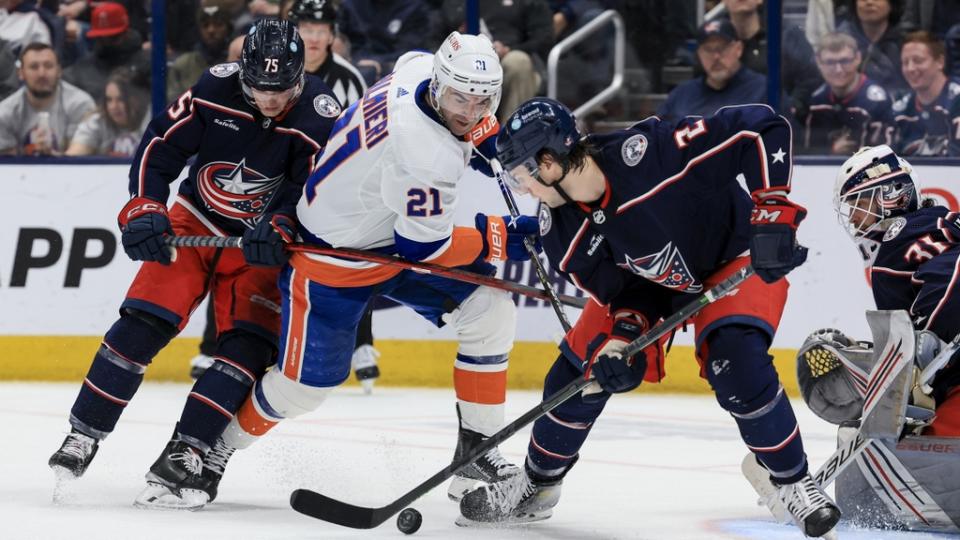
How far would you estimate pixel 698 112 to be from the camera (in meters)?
6.81

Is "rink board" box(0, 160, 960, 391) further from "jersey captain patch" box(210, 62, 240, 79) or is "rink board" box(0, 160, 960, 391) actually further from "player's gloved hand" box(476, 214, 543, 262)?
"jersey captain patch" box(210, 62, 240, 79)

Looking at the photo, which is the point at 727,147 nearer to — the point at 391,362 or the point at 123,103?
the point at 391,362

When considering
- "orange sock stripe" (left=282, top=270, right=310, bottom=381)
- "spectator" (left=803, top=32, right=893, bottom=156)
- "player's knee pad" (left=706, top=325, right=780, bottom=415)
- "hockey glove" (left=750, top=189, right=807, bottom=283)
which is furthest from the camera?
"spectator" (left=803, top=32, right=893, bottom=156)

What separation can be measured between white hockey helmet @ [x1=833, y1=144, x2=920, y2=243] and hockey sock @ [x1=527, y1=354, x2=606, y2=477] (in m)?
0.79

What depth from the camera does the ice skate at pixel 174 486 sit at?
3883 mm

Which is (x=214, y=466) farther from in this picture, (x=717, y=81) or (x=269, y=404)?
(x=717, y=81)

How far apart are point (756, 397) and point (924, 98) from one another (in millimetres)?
3760

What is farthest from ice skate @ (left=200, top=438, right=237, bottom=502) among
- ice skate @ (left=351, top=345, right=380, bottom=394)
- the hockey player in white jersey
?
ice skate @ (left=351, top=345, right=380, bottom=394)

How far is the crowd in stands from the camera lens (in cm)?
664

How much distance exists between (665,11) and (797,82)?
0.66m

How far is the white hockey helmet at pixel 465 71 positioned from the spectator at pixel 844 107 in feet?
10.9

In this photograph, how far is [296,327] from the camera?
3861mm

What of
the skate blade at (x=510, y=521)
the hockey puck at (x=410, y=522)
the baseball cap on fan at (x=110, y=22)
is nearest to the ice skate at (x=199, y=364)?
the baseball cap on fan at (x=110, y=22)

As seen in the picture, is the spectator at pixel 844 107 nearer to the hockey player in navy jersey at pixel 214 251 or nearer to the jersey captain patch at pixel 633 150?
the hockey player in navy jersey at pixel 214 251
